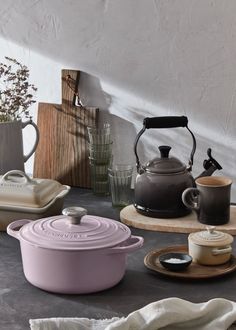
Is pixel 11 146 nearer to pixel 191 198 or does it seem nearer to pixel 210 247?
pixel 191 198

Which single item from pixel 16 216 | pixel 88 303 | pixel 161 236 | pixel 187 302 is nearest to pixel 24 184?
pixel 16 216

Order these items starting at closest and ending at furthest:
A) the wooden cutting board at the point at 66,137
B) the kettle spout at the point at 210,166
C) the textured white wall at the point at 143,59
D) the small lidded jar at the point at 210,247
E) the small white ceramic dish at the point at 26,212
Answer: the small lidded jar at the point at 210,247 → the small white ceramic dish at the point at 26,212 → the kettle spout at the point at 210,166 → the textured white wall at the point at 143,59 → the wooden cutting board at the point at 66,137

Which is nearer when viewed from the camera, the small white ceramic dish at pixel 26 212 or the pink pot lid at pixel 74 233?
the pink pot lid at pixel 74 233

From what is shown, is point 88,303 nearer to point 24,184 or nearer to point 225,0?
point 24,184

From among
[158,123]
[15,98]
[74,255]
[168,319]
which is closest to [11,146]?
[15,98]

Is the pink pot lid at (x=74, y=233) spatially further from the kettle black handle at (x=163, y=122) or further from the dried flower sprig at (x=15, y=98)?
the dried flower sprig at (x=15, y=98)

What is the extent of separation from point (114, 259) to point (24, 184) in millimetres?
428

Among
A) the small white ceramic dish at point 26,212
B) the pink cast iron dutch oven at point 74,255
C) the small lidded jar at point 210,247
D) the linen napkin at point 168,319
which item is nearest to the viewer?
the linen napkin at point 168,319

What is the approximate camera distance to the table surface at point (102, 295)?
4.33 ft

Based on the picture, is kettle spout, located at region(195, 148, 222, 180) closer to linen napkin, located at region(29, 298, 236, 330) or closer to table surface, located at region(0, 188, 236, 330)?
table surface, located at region(0, 188, 236, 330)

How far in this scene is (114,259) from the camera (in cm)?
141

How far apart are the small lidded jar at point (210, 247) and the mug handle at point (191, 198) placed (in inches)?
8.5

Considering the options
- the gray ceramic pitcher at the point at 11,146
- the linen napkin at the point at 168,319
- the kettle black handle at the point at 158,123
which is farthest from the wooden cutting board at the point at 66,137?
the linen napkin at the point at 168,319

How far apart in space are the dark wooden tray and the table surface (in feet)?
0.04
